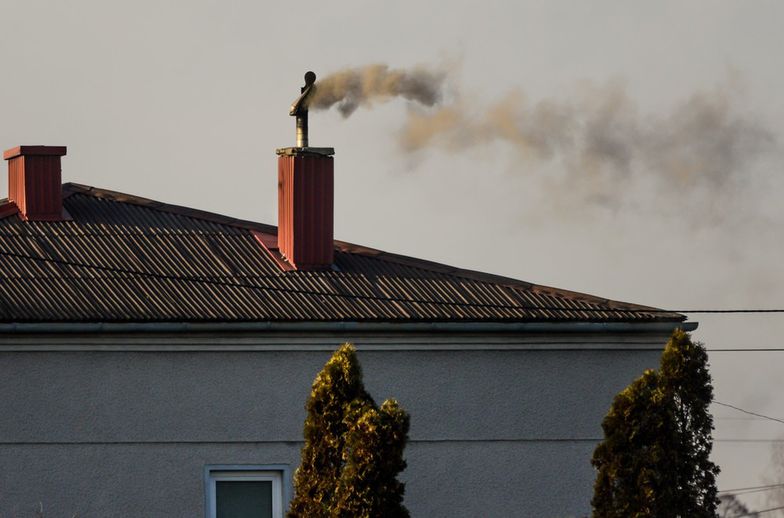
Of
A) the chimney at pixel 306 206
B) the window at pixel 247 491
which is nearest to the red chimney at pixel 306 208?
the chimney at pixel 306 206

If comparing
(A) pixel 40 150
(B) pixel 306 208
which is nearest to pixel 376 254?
(B) pixel 306 208

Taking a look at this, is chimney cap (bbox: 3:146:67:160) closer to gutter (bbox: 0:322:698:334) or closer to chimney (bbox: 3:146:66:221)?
chimney (bbox: 3:146:66:221)

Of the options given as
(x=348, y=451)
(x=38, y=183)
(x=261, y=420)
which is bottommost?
(x=348, y=451)

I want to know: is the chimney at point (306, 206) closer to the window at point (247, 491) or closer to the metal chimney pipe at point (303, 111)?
the metal chimney pipe at point (303, 111)

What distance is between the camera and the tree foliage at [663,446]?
14977mm

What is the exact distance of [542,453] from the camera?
17.2 meters

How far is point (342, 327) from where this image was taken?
16.8m

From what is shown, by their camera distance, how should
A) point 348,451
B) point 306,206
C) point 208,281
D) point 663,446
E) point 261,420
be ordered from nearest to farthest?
point 348,451
point 663,446
point 261,420
point 208,281
point 306,206

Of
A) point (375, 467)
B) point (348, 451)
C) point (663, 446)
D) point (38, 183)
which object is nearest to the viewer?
point (375, 467)

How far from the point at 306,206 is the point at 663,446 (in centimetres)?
507

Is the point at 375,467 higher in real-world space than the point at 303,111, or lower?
lower

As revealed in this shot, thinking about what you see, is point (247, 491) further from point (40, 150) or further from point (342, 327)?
point (40, 150)

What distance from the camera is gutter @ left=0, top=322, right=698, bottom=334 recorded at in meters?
16.3

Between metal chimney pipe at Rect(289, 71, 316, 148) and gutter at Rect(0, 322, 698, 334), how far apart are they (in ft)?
8.80
